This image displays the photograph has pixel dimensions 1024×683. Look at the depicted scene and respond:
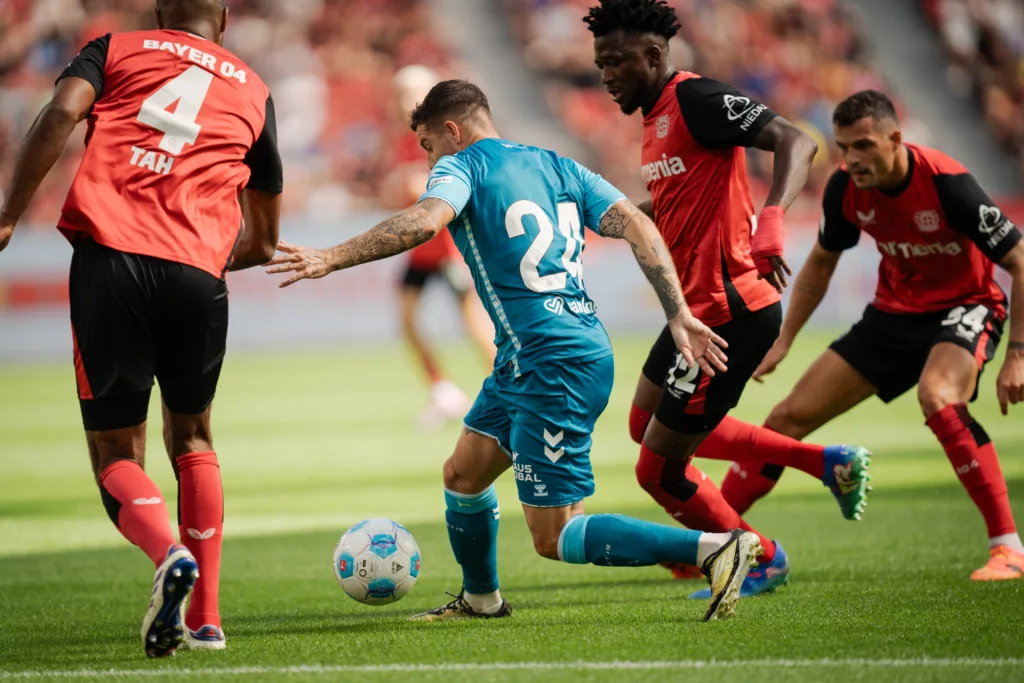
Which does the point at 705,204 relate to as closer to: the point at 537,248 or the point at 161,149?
the point at 537,248

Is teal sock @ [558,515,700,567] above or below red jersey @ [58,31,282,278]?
below

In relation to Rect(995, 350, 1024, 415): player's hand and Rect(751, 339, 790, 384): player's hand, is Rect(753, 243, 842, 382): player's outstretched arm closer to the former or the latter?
Rect(751, 339, 790, 384): player's hand

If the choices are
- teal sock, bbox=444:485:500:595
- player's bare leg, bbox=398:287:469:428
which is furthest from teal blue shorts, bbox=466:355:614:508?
player's bare leg, bbox=398:287:469:428

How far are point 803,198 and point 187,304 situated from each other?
22.0m

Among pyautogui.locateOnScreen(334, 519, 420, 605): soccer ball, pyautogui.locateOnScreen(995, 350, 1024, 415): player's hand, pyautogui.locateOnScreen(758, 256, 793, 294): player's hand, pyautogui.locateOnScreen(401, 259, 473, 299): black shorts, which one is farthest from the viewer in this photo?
pyautogui.locateOnScreen(401, 259, 473, 299): black shorts

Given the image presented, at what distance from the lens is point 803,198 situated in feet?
83.0

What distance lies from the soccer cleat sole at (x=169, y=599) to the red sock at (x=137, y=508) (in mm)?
241

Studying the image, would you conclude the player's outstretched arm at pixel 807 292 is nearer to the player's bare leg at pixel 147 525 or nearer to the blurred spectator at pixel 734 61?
the player's bare leg at pixel 147 525

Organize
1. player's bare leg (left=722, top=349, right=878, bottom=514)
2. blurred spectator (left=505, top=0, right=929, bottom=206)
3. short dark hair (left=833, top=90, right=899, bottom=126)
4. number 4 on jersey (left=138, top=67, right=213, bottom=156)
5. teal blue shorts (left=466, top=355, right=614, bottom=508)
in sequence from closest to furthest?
→ number 4 on jersey (left=138, top=67, right=213, bottom=156) < teal blue shorts (left=466, top=355, right=614, bottom=508) < short dark hair (left=833, top=90, right=899, bottom=126) < player's bare leg (left=722, top=349, right=878, bottom=514) < blurred spectator (left=505, top=0, right=929, bottom=206)

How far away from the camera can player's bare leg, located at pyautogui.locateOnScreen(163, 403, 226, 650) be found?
4.74 metres

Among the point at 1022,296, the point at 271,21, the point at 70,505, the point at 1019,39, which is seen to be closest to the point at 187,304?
the point at 1022,296

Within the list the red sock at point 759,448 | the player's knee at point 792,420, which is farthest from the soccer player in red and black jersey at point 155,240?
the player's knee at point 792,420

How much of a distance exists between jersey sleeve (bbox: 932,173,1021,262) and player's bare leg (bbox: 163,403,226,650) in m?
3.64

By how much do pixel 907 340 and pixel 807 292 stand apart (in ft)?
1.96
